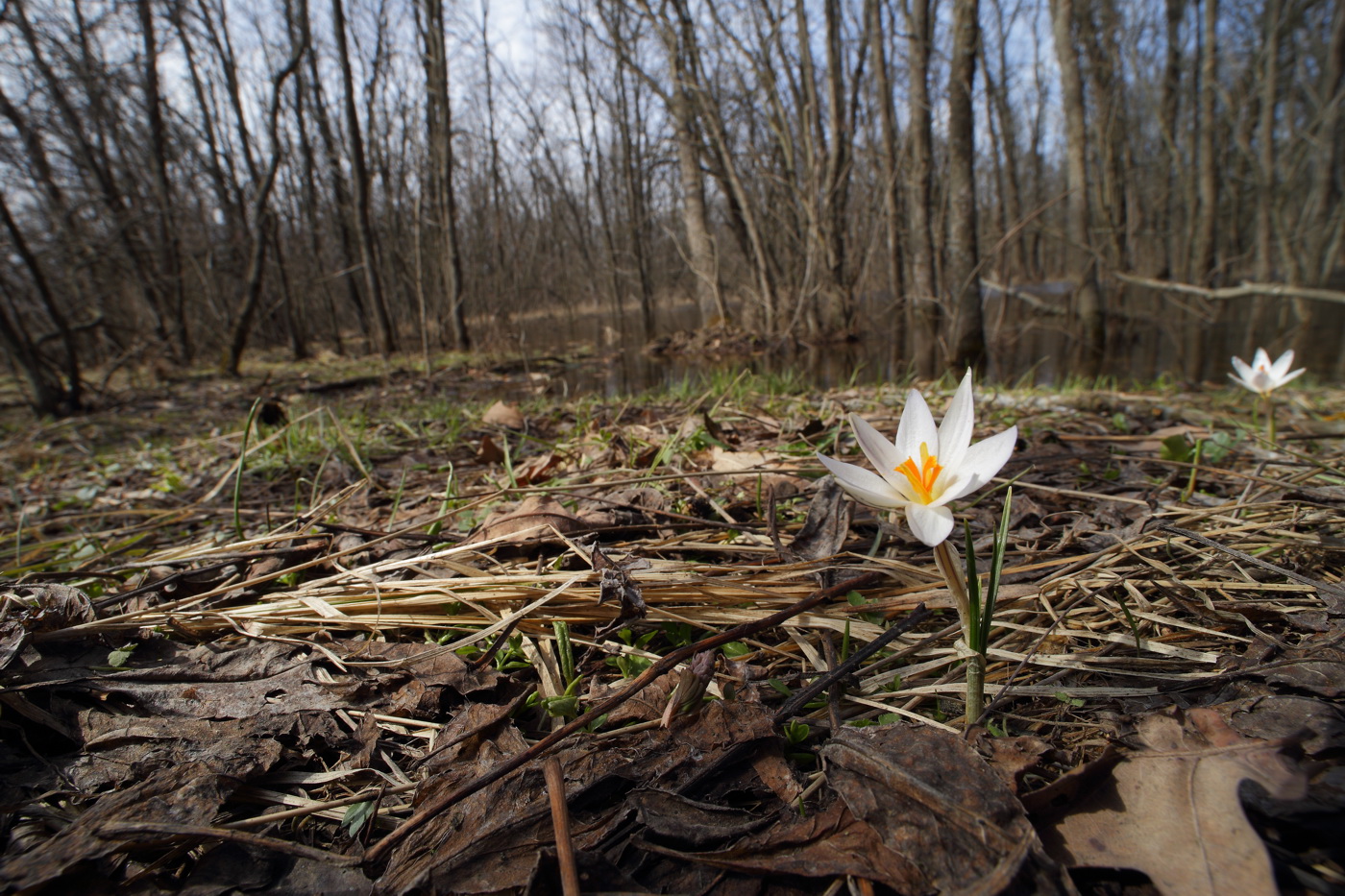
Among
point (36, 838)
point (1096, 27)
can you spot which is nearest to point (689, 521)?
point (36, 838)

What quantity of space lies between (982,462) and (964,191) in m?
6.91

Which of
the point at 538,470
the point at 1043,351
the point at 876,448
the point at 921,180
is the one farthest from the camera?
the point at 1043,351

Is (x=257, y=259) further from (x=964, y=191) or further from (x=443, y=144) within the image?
(x=964, y=191)

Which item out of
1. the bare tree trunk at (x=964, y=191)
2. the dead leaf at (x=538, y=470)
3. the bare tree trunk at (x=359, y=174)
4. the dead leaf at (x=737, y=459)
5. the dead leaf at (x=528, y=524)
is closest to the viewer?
the dead leaf at (x=528, y=524)

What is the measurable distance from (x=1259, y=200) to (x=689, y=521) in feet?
62.8

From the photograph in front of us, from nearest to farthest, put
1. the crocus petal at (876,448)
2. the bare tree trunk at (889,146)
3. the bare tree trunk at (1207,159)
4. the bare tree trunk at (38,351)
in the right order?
1. the crocus petal at (876,448)
2. the bare tree trunk at (38,351)
3. the bare tree trunk at (889,146)
4. the bare tree trunk at (1207,159)

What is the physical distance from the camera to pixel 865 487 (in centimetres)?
82

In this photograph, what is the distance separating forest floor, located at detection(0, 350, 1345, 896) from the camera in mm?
715

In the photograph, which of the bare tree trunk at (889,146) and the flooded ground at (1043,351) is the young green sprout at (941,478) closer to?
the flooded ground at (1043,351)

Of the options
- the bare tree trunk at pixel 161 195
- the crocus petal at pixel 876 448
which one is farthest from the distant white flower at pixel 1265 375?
the bare tree trunk at pixel 161 195

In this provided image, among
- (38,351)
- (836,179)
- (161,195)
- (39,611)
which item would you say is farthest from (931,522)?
(161,195)

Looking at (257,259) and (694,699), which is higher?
(257,259)

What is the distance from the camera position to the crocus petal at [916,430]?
979mm

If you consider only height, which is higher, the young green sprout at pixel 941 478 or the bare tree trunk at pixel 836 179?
the bare tree trunk at pixel 836 179
